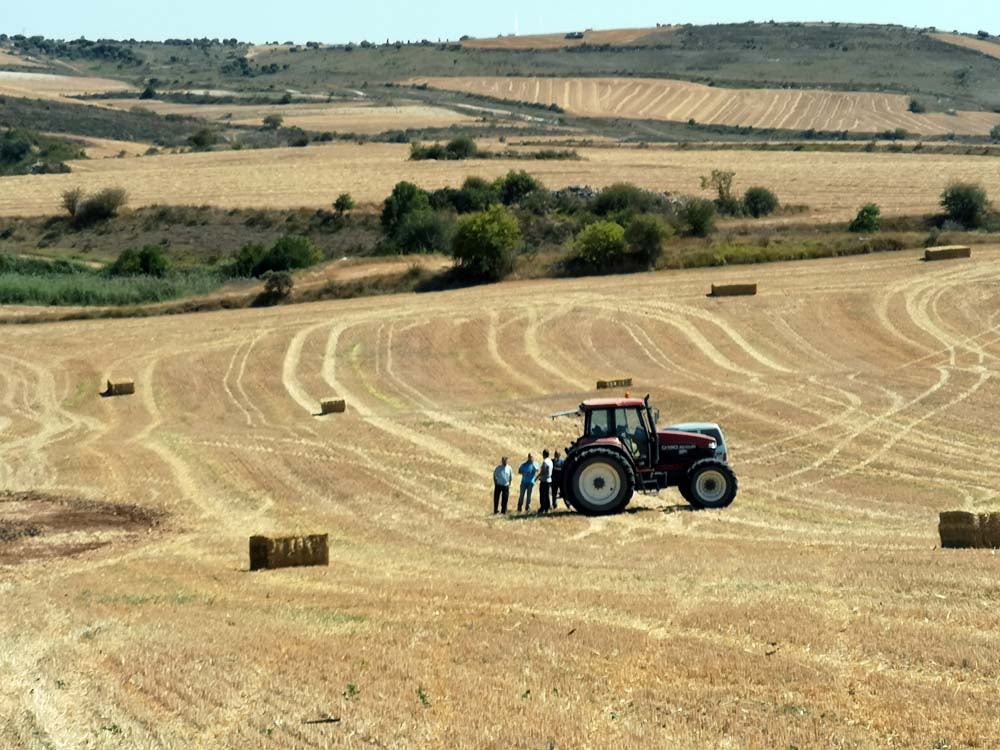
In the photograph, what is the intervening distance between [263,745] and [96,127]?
412 feet

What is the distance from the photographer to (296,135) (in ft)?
391

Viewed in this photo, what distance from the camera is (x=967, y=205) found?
61938 millimetres

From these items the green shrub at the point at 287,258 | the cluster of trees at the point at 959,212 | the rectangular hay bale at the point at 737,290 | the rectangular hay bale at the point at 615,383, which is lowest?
the rectangular hay bale at the point at 615,383

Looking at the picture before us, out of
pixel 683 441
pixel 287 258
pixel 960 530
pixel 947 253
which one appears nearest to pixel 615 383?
pixel 683 441

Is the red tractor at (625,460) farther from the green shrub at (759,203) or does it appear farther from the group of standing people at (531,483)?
the green shrub at (759,203)

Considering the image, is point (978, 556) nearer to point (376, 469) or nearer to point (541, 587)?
point (541, 587)

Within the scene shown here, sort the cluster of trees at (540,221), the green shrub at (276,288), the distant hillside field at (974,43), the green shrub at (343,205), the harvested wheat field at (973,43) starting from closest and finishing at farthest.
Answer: the green shrub at (276,288) → the cluster of trees at (540,221) → the green shrub at (343,205) → the distant hillside field at (974,43) → the harvested wheat field at (973,43)

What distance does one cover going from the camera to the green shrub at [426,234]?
6278cm

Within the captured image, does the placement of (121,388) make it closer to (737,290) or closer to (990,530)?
(737,290)

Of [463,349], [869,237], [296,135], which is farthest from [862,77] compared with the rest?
[463,349]

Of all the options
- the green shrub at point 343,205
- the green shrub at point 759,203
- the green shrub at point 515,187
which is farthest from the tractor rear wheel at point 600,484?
the green shrub at point 343,205

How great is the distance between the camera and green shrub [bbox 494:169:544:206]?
75.4 meters

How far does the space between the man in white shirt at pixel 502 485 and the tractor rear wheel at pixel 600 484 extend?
64.4 inches

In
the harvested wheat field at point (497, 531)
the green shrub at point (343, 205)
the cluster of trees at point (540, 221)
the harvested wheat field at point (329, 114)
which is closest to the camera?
the harvested wheat field at point (497, 531)
